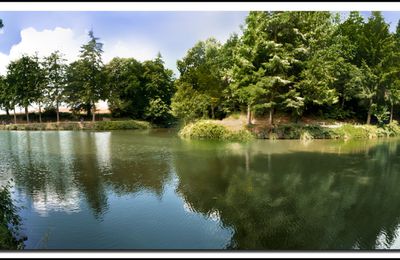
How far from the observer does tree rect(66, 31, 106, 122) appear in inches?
1567

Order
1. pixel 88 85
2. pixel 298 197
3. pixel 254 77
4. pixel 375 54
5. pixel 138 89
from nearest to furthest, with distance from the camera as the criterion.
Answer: pixel 298 197
pixel 254 77
pixel 375 54
pixel 88 85
pixel 138 89

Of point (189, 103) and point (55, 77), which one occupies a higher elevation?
point (55, 77)

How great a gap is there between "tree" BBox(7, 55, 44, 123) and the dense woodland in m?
0.12

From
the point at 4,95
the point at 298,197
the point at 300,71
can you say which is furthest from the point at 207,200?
the point at 4,95

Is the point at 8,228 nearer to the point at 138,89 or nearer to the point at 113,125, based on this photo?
the point at 113,125

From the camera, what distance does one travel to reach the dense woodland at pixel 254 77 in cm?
2523

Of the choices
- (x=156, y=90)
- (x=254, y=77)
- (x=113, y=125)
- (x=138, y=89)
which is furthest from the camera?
(x=138, y=89)

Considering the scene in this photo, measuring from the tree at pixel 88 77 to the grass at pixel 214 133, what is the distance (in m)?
18.3

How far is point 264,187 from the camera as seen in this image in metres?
11.0

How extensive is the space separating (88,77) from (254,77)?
2381cm

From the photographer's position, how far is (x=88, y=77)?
132 ft

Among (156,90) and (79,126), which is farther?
(156,90)

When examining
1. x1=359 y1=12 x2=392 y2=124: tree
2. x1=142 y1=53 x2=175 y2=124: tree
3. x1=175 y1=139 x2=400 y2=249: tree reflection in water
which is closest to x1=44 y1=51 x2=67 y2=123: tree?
x1=142 y1=53 x2=175 y2=124: tree

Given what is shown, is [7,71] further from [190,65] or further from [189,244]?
[189,244]
